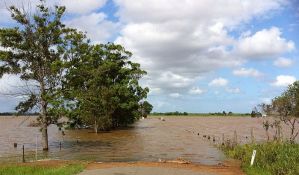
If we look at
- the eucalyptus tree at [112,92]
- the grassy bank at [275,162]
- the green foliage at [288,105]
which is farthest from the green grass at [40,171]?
the eucalyptus tree at [112,92]

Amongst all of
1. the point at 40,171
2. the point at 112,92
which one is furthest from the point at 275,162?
the point at 112,92

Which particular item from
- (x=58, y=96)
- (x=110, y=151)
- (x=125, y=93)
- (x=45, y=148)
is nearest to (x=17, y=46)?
(x=58, y=96)

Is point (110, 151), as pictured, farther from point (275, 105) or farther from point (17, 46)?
point (275, 105)

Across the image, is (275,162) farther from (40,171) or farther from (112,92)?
(112,92)

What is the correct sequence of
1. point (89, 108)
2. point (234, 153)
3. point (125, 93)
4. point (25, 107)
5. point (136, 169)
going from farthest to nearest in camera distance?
point (125, 93) → point (89, 108) → point (25, 107) → point (234, 153) → point (136, 169)

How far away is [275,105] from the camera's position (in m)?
34.2

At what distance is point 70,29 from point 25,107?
7387 mm

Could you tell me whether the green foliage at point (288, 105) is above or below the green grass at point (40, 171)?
above

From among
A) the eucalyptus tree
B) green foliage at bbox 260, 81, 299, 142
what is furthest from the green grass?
the eucalyptus tree

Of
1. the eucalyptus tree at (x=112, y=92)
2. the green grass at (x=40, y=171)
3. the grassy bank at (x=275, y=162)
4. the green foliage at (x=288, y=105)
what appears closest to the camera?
the grassy bank at (x=275, y=162)

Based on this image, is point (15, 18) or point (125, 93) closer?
point (15, 18)

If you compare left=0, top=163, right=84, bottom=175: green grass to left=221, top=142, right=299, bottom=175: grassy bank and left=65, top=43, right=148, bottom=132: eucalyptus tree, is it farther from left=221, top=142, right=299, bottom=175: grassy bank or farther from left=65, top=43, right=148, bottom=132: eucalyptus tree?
left=65, top=43, right=148, bottom=132: eucalyptus tree

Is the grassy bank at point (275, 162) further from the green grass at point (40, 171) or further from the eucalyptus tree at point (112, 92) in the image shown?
the eucalyptus tree at point (112, 92)

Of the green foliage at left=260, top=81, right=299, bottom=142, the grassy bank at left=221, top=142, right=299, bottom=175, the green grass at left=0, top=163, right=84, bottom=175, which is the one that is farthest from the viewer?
the green foliage at left=260, top=81, right=299, bottom=142
